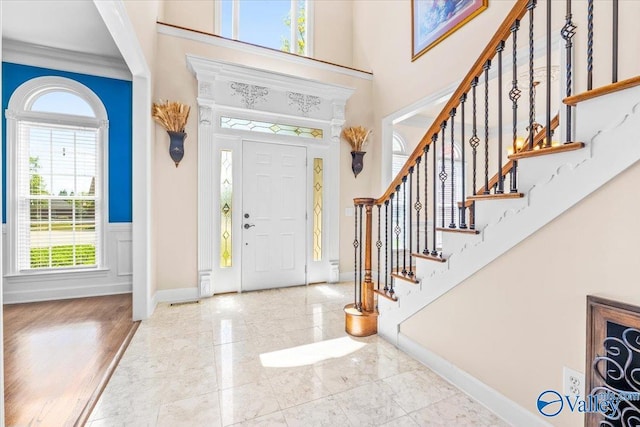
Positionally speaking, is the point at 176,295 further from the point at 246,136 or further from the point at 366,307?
the point at 366,307

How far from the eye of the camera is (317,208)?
4.41 meters

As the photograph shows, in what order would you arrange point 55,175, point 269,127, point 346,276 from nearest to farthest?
point 55,175
point 269,127
point 346,276

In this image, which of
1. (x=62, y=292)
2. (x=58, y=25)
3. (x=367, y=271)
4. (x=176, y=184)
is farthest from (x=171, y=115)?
(x=367, y=271)

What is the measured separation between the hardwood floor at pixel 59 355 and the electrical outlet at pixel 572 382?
2551 millimetres

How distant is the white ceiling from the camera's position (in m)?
2.96

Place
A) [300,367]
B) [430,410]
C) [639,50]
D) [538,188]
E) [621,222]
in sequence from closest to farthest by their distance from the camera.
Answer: [621,222] → [538,188] → [430,410] → [639,50] → [300,367]

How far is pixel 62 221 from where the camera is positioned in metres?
3.82

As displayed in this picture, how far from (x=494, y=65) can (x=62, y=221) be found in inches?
211

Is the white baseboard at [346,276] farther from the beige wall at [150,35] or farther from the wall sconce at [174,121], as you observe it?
the wall sconce at [174,121]

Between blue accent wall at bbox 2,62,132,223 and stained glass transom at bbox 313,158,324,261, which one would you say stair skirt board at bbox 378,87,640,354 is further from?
blue accent wall at bbox 2,62,132,223

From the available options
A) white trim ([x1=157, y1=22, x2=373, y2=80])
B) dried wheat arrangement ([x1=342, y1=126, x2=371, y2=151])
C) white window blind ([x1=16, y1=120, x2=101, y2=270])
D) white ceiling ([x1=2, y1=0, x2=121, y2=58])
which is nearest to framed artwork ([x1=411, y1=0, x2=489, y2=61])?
white trim ([x1=157, y1=22, x2=373, y2=80])

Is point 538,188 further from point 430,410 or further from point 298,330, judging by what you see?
point 298,330

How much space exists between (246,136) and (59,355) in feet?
9.47

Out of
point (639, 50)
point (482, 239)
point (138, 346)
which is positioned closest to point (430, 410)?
point (482, 239)
